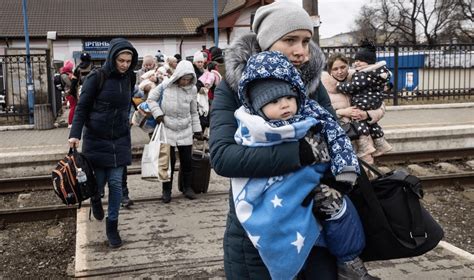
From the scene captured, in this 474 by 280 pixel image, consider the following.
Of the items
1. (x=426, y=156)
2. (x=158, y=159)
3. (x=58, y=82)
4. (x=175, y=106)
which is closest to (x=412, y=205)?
(x=158, y=159)

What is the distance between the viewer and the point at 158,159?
22.3ft

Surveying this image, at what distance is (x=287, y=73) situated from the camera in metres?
2.20

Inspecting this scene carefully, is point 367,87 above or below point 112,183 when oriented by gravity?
above

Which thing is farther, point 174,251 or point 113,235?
point 113,235

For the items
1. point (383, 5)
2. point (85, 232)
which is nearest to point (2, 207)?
point (85, 232)

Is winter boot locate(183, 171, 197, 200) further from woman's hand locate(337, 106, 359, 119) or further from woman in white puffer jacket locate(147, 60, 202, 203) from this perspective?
woman's hand locate(337, 106, 359, 119)

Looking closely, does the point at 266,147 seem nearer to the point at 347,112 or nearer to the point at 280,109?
the point at 280,109

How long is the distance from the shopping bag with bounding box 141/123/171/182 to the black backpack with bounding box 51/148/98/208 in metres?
1.55

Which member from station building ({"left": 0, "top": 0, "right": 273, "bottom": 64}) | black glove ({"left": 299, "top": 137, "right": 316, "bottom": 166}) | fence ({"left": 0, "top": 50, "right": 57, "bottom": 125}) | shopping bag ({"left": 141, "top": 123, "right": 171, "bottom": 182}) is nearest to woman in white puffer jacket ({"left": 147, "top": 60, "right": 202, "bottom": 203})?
shopping bag ({"left": 141, "top": 123, "right": 171, "bottom": 182})

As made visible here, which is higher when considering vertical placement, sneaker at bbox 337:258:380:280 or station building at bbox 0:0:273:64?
station building at bbox 0:0:273:64

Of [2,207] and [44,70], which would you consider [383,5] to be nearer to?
[44,70]

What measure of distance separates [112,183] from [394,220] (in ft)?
11.9

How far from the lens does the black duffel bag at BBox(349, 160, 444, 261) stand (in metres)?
2.30

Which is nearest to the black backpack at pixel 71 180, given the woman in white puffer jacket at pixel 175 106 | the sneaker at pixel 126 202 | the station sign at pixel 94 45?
the sneaker at pixel 126 202
